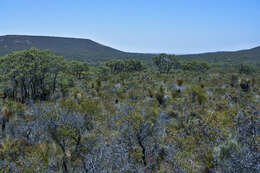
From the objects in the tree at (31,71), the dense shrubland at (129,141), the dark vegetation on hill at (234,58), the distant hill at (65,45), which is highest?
the distant hill at (65,45)

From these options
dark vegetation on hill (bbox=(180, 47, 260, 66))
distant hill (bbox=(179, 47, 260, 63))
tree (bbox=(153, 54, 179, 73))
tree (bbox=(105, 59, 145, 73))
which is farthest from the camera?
distant hill (bbox=(179, 47, 260, 63))

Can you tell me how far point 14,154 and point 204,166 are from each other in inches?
278

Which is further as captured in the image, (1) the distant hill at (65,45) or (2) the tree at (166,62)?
(1) the distant hill at (65,45)

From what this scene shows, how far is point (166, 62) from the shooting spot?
45531 mm

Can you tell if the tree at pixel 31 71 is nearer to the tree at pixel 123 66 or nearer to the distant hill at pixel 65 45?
the tree at pixel 123 66

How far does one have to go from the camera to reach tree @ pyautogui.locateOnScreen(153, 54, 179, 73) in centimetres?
4503

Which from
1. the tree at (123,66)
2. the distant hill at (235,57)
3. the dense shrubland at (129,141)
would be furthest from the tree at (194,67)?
the distant hill at (235,57)

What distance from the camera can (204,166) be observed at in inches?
231

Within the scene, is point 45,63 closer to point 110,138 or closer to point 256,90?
point 110,138

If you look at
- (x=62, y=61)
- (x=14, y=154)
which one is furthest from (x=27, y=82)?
(x=14, y=154)

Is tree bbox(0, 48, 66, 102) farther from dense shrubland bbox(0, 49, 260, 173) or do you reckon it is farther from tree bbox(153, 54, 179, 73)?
tree bbox(153, 54, 179, 73)

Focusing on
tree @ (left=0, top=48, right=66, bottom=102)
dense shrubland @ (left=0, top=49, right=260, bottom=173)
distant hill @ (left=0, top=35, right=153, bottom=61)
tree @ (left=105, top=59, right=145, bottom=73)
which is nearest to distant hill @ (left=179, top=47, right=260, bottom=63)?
distant hill @ (left=0, top=35, right=153, bottom=61)

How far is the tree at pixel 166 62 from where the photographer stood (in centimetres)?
4503

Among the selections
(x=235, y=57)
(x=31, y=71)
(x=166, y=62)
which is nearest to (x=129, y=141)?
(x=31, y=71)
